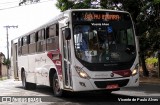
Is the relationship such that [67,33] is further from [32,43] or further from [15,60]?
[15,60]

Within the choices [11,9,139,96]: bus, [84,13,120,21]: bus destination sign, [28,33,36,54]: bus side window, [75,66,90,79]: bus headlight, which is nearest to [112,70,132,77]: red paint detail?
[11,9,139,96]: bus

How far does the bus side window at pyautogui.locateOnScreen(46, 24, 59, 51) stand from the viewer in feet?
47.6

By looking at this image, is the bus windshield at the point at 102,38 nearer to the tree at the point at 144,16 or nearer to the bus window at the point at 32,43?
the bus window at the point at 32,43

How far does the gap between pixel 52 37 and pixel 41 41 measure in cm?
194

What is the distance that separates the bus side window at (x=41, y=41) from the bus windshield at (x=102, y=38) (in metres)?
3.84

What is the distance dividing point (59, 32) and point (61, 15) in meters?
0.65

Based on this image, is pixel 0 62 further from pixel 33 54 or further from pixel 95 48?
pixel 95 48

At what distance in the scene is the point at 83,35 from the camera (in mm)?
12766

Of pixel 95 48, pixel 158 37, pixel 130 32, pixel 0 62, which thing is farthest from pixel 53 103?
pixel 0 62

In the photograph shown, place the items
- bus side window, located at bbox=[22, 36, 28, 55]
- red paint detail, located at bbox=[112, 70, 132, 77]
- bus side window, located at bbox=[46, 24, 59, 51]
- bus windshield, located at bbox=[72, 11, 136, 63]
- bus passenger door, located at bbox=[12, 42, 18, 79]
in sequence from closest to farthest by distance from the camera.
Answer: bus windshield, located at bbox=[72, 11, 136, 63] < red paint detail, located at bbox=[112, 70, 132, 77] < bus side window, located at bbox=[46, 24, 59, 51] < bus side window, located at bbox=[22, 36, 28, 55] < bus passenger door, located at bbox=[12, 42, 18, 79]

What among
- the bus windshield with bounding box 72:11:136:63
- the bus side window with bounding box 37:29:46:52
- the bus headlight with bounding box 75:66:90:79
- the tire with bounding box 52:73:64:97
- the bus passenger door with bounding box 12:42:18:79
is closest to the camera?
the bus headlight with bounding box 75:66:90:79

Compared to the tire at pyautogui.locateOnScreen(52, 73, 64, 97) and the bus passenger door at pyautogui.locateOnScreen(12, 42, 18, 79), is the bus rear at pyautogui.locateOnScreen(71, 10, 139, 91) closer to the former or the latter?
the tire at pyautogui.locateOnScreen(52, 73, 64, 97)

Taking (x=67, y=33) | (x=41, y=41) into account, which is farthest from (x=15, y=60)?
(x=67, y=33)

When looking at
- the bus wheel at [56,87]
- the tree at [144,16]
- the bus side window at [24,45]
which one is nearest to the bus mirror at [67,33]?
the bus wheel at [56,87]
